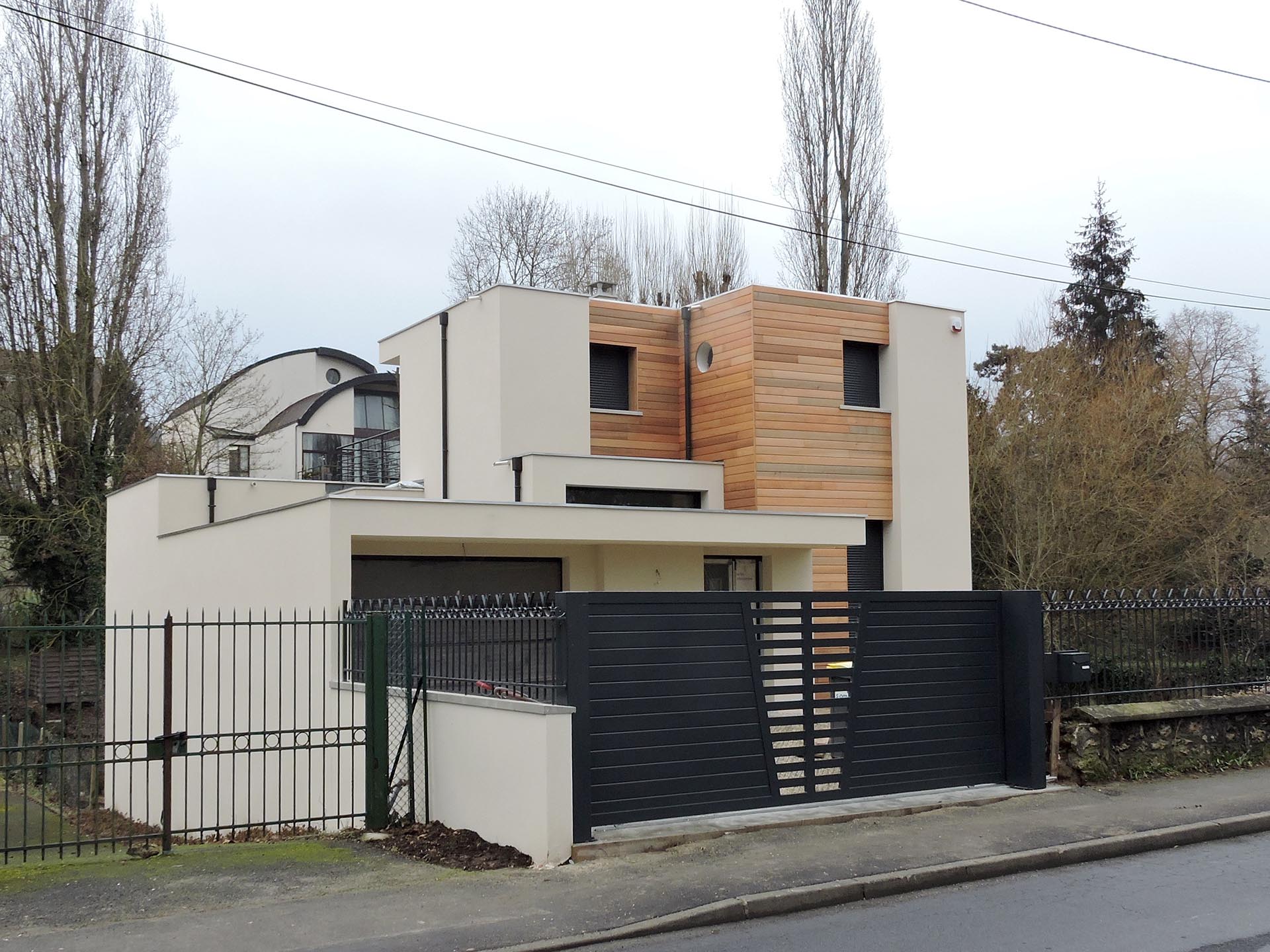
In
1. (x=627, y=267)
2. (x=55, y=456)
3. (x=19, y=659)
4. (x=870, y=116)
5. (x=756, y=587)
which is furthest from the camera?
(x=627, y=267)

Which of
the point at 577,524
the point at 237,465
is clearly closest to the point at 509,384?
the point at 577,524

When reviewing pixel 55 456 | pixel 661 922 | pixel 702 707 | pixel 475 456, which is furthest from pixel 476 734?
pixel 55 456

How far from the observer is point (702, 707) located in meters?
9.80

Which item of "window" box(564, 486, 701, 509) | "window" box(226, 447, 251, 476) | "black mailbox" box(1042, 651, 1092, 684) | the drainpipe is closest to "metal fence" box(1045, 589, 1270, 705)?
"black mailbox" box(1042, 651, 1092, 684)

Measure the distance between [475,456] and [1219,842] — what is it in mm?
15105

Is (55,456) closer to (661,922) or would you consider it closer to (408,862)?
(408,862)

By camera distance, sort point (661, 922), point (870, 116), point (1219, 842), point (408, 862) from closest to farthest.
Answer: point (661, 922) → point (408, 862) → point (1219, 842) → point (870, 116)

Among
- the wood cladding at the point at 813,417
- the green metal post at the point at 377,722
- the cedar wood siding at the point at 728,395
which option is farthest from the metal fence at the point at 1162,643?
the cedar wood siding at the point at 728,395

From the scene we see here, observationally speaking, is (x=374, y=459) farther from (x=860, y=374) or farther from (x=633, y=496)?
(x=860, y=374)

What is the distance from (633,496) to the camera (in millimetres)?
22141

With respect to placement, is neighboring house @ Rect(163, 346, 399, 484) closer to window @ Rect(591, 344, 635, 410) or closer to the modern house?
window @ Rect(591, 344, 635, 410)

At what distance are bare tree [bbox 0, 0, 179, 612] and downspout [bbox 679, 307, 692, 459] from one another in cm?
1498

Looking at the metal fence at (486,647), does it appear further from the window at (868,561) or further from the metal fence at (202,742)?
the window at (868,561)

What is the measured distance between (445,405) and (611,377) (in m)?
3.33
